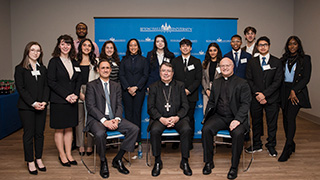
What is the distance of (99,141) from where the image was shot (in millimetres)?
3369

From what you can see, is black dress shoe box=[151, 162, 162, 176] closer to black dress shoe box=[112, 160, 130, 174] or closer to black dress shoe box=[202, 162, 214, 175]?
black dress shoe box=[112, 160, 130, 174]

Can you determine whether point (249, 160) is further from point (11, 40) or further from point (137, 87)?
point (11, 40)

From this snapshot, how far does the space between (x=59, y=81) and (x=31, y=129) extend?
0.71m

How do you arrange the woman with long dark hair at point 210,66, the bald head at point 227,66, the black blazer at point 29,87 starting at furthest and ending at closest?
the woman with long dark hair at point 210,66, the bald head at point 227,66, the black blazer at point 29,87

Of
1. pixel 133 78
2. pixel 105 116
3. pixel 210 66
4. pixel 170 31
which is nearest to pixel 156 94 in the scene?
pixel 133 78

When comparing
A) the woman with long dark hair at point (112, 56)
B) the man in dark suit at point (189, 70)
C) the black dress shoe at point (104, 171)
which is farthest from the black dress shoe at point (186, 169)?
the woman with long dark hair at point (112, 56)

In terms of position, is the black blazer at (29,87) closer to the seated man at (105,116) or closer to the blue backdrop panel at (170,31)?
the seated man at (105,116)

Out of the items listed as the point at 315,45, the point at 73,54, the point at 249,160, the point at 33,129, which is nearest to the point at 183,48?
the point at 73,54

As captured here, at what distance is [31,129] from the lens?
3.40 m

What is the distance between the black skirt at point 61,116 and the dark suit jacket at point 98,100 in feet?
0.88

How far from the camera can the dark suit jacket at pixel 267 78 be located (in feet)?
13.2

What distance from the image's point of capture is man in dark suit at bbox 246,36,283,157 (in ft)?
13.2

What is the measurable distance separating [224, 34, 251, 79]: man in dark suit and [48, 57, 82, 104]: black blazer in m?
2.51

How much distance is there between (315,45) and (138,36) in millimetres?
4538
